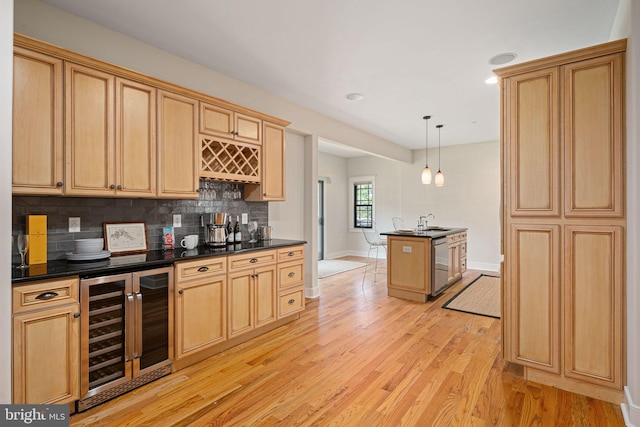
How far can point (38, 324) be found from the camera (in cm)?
187

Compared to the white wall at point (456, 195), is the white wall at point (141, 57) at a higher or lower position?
higher

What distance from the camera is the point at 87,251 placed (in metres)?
2.38

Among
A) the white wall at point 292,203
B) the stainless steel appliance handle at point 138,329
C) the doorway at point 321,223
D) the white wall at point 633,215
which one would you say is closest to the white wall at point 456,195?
the doorway at point 321,223

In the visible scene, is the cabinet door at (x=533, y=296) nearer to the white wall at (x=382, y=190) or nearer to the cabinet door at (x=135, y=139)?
the cabinet door at (x=135, y=139)

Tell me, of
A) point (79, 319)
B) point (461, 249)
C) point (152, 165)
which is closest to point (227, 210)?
point (152, 165)

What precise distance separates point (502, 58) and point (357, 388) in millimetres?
3276

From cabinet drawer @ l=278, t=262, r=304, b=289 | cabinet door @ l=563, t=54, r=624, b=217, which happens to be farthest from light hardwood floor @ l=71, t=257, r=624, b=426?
cabinet door @ l=563, t=54, r=624, b=217

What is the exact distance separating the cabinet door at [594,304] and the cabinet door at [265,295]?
250 centimetres

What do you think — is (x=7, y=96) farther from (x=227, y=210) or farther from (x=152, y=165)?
(x=227, y=210)

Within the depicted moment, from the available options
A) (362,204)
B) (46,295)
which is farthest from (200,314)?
(362,204)

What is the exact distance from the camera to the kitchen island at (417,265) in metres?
4.52

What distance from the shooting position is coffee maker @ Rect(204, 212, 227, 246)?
3.27 metres

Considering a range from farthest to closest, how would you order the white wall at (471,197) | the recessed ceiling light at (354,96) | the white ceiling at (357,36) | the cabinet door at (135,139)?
1. the white wall at (471,197)
2. the recessed ceiling light at (354,96)
3. the cabinet door at (135,139)
4. the white ceiling at (357,36)

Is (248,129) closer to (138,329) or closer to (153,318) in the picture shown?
(153,318)
